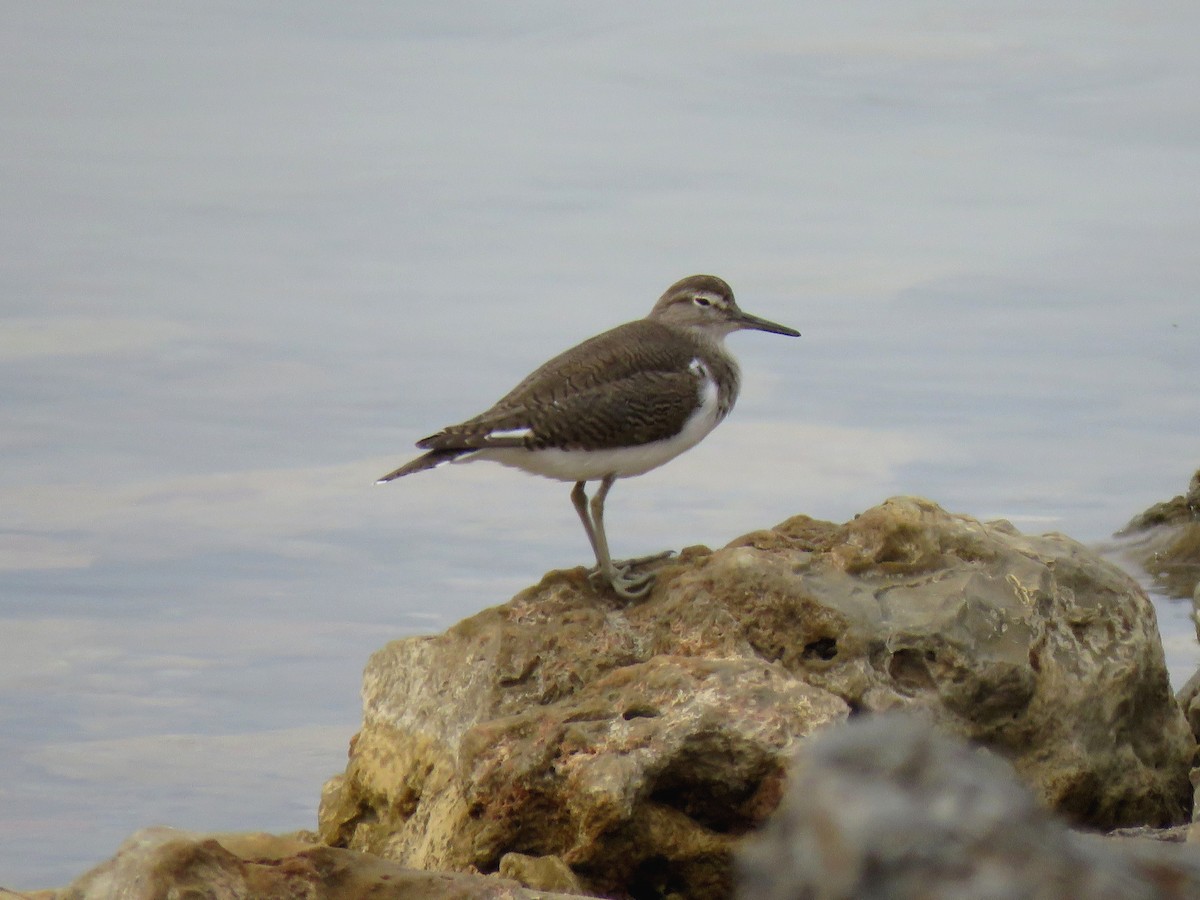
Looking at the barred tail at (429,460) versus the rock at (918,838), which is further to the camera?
the barred tail at (429,460)

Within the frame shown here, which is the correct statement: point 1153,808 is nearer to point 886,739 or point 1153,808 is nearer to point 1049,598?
point 1049,598

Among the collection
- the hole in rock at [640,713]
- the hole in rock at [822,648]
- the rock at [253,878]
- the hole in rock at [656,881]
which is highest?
the hole in rock at [822,648]

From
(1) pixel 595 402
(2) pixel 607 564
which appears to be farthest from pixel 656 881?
(1) pixel 595 402

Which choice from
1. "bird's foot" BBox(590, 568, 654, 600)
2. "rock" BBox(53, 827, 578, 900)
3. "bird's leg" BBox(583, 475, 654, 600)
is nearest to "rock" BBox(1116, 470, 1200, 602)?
"bird's leg" BBox(583, 475, 654, 600)

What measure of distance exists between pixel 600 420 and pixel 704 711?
3263 mm

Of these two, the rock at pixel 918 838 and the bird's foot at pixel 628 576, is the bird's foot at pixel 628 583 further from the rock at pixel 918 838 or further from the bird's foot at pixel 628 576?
the rock at pixel 918 838

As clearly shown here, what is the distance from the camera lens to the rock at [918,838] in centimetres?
305

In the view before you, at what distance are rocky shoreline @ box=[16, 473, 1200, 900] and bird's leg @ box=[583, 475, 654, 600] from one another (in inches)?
6.0

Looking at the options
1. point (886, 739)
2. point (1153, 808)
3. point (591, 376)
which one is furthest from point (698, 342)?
point (886, 739)

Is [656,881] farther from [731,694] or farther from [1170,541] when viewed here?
[1170,541]

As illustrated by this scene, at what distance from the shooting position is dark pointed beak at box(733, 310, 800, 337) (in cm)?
1170

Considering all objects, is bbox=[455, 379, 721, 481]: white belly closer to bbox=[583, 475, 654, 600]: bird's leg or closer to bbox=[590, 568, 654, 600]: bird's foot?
bbox=[583, 475, 654, 600]: bird's leg

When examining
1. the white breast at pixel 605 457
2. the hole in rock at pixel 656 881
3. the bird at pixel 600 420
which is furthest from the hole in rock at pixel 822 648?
the white breast at pixel 605 457

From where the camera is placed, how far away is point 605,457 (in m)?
9.68
